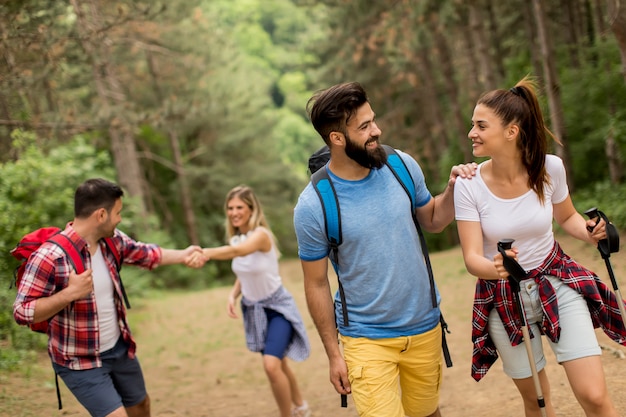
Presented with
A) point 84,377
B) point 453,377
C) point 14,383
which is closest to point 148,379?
point 14,383

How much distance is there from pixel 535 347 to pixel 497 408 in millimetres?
2595

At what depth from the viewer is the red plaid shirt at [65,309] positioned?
419 centimetres

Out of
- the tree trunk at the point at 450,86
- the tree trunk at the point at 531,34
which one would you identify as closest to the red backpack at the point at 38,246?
the tree trunk at the point at 531,34

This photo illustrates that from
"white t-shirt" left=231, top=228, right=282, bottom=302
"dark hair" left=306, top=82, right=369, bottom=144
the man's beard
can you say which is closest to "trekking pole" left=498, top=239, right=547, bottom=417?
the man's beard

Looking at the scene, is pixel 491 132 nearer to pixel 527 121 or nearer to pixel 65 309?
pixel 527 121

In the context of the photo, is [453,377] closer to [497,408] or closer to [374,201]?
Result: [497,408]

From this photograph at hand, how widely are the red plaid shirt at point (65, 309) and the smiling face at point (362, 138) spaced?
6.68 ft

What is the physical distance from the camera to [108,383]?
4531 millimetres

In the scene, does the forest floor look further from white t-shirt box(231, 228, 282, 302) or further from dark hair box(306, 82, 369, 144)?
dark hair box(306, 82, 369, 144)

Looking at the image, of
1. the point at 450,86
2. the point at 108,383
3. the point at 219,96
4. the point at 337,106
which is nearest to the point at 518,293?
the point at 337,106

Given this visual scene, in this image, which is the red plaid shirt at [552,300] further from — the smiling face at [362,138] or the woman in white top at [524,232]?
the smiling face at [362,138]

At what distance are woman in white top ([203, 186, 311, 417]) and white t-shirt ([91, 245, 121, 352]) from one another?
147cm

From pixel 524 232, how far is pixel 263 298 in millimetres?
3204

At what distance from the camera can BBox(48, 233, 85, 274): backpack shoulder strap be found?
435cm
